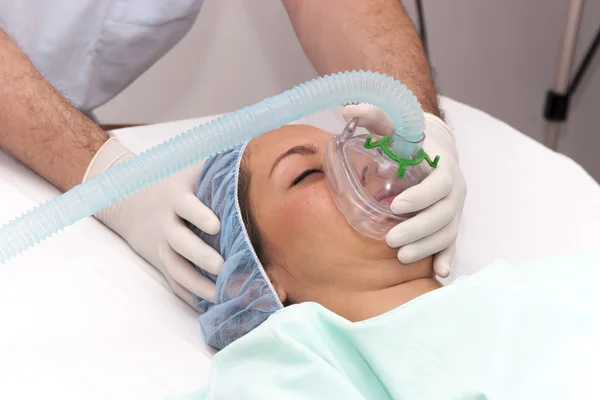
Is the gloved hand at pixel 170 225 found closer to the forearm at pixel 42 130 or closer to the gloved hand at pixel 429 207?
the forearm at pixel 42 130

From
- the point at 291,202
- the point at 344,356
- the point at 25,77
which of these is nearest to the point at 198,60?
the point at 25,77

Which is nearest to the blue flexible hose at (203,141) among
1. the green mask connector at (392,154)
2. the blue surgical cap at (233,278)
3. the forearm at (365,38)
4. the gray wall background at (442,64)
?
the green mask connector at (392,154)

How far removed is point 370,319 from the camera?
84cm

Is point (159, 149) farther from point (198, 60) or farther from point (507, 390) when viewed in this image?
point (198, 60)

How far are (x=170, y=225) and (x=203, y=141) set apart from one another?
0.29 meters

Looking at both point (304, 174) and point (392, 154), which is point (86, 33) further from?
point (392, 154)

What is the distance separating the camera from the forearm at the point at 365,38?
1568 mm

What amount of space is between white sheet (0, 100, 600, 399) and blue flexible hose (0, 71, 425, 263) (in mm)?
199

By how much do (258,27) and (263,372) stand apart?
65.9 inches

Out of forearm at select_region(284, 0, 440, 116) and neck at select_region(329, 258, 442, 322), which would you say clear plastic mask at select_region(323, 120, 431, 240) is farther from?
forearm at select_region(284, 0, 440, 116)

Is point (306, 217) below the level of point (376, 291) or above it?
above

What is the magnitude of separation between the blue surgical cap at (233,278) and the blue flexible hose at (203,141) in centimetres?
18

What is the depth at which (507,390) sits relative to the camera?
770mm

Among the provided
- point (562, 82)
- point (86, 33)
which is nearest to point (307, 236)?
point (86, 33)
